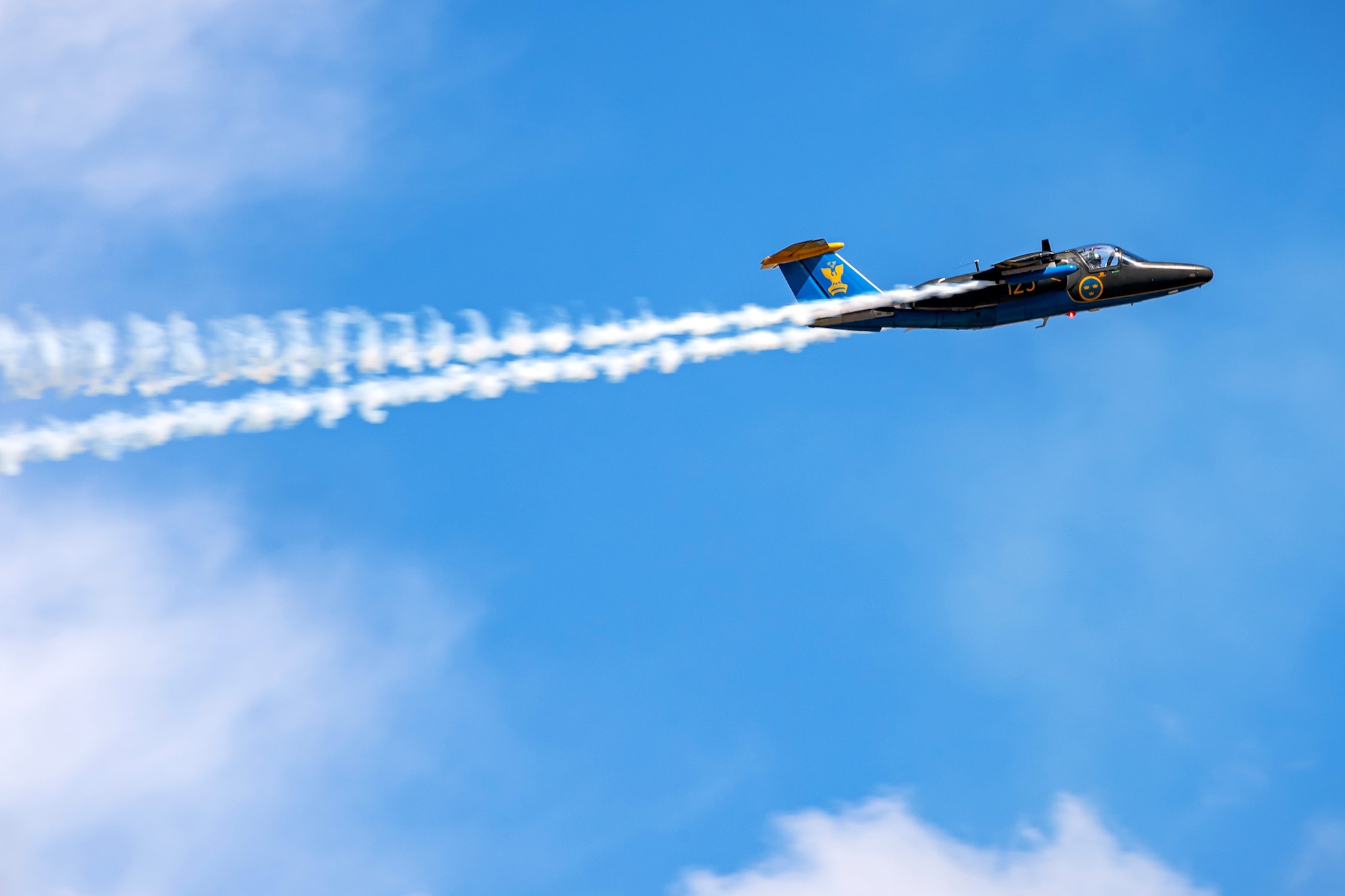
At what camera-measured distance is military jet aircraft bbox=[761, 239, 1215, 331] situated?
4419 cm

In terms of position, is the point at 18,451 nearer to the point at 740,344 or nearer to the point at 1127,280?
the point at 740,344

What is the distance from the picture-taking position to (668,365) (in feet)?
142

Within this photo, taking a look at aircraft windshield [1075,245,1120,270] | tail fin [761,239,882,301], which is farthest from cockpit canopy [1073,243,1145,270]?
tail fin [761,239,882,301]

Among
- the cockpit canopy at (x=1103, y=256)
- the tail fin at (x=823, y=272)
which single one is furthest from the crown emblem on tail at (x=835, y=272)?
the cockpit canopy at (x=1103, y=256)

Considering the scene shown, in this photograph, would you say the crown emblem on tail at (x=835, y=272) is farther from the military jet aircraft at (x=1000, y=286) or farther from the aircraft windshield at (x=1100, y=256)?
the aircraft windshield at (x=1100, y=256)

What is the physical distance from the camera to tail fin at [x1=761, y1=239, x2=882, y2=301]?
45031 millimetres

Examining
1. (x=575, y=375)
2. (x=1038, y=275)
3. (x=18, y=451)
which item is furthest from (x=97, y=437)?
(x=1038, y=275)

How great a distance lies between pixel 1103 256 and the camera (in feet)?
149

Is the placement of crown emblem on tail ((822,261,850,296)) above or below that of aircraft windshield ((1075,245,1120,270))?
above

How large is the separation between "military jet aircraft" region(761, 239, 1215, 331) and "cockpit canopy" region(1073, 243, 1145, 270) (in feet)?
0.08

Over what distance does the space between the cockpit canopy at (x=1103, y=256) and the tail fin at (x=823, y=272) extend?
24.5 feet

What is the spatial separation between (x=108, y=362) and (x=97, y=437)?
2.37 meters

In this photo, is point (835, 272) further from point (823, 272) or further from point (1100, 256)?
point (1100, 256)

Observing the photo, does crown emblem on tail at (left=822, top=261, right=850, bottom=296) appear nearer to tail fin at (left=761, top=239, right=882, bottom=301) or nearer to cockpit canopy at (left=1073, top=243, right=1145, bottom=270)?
tail fin at (left=761, top=239, right=882, bottom=301)
